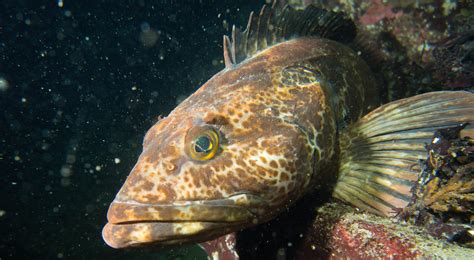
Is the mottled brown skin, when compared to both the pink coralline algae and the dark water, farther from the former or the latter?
the dark water

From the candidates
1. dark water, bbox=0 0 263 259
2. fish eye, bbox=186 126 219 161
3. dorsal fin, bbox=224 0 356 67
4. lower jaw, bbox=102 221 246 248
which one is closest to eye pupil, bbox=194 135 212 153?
fish eye, bbox=186 126 219 161

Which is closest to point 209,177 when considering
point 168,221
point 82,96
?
point 168,221

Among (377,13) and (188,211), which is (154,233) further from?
(377,13)

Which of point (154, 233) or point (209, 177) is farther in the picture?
point (209, 177)

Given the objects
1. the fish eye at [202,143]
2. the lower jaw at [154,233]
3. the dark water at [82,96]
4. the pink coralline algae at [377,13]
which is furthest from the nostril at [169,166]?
the dark water at [82,96]

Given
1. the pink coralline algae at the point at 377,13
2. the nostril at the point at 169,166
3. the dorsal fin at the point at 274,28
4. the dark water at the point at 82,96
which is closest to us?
the nostril at the point at 169,166

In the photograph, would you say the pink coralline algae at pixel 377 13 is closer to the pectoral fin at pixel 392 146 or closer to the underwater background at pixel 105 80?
the underwater background at pixel 105 80
